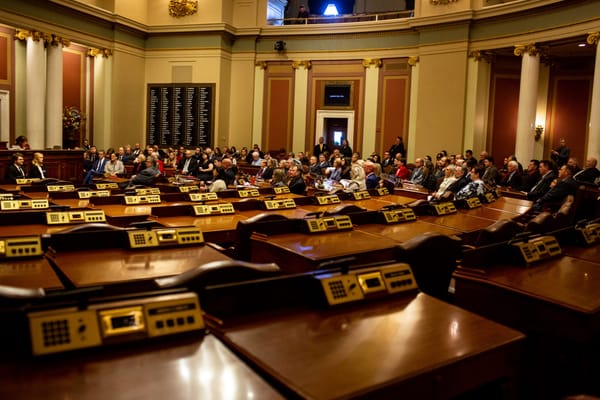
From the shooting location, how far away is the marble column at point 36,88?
12891mm

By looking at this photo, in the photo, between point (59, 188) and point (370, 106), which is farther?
point (370, 106)

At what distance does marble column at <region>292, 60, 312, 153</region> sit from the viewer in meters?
16.0

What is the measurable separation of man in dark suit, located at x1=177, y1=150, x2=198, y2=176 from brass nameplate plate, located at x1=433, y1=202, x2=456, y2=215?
7.48 metres

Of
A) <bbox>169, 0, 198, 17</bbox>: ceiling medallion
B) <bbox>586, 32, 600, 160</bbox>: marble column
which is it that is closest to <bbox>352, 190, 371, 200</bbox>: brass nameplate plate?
<bbox>586, 32, 600, 160</bbox>: marble column

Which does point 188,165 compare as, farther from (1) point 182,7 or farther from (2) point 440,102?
(2) point 440,102

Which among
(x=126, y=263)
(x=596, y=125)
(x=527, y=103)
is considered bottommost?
(x=126, y=263)

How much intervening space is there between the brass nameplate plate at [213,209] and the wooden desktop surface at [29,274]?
6.77 ft

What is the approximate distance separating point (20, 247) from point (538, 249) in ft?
9.48

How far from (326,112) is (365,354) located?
1466 centimetres

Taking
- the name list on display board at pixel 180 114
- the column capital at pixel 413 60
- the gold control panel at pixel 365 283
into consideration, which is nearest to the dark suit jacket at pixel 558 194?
the gold control panel at pixel 365 283

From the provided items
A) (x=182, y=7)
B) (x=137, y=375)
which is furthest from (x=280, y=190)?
(x=182, y=7)

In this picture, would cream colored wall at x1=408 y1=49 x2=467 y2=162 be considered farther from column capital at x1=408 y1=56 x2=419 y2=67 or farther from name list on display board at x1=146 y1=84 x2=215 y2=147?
name list on display board at x1=146 y1=84 x2=215 y2=147

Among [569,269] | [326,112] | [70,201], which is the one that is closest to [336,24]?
[326,112]

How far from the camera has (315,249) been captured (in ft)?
11.0
